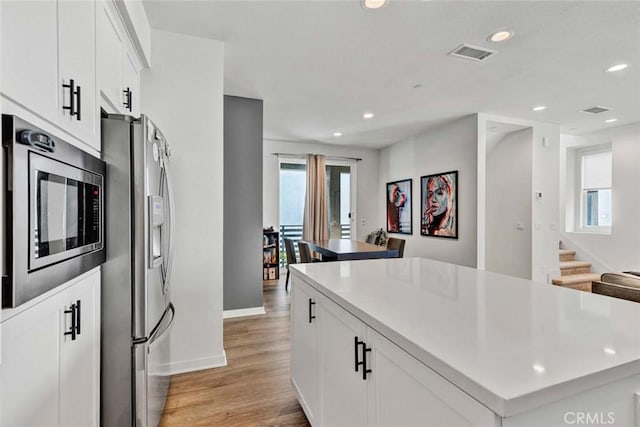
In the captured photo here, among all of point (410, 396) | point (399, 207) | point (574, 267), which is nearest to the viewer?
point (410, 396)

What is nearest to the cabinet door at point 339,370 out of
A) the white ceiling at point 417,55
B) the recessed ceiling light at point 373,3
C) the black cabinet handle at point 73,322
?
the black cabinet handle at point 73,322

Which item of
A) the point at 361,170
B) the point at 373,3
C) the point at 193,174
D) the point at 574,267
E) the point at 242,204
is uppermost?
the point at 373,3

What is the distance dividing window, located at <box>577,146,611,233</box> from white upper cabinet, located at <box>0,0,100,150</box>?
292 inches

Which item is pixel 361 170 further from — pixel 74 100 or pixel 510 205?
pixel 74 100

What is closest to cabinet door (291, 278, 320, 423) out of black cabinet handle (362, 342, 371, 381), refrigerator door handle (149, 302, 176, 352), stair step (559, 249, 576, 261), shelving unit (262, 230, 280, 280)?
black cabinet handle (362, 342, 371, 381)

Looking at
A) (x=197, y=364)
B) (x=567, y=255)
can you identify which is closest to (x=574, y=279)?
(x=567, y=255)

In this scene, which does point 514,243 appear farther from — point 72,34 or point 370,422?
point 72,34

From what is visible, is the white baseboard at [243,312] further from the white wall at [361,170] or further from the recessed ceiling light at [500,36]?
the recessed ceiling light at [500,36]

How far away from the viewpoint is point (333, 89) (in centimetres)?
364

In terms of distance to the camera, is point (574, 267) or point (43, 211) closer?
point (43, 211)

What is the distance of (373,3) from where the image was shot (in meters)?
2.08

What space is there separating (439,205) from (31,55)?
5.15m

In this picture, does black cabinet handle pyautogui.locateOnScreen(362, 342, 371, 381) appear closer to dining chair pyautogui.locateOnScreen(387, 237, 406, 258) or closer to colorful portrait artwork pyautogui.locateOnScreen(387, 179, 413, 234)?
dining chair pyautogui.locateOnScreen(387, 237, 406, 258)

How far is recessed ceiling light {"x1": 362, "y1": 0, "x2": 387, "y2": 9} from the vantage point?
2.06 m
